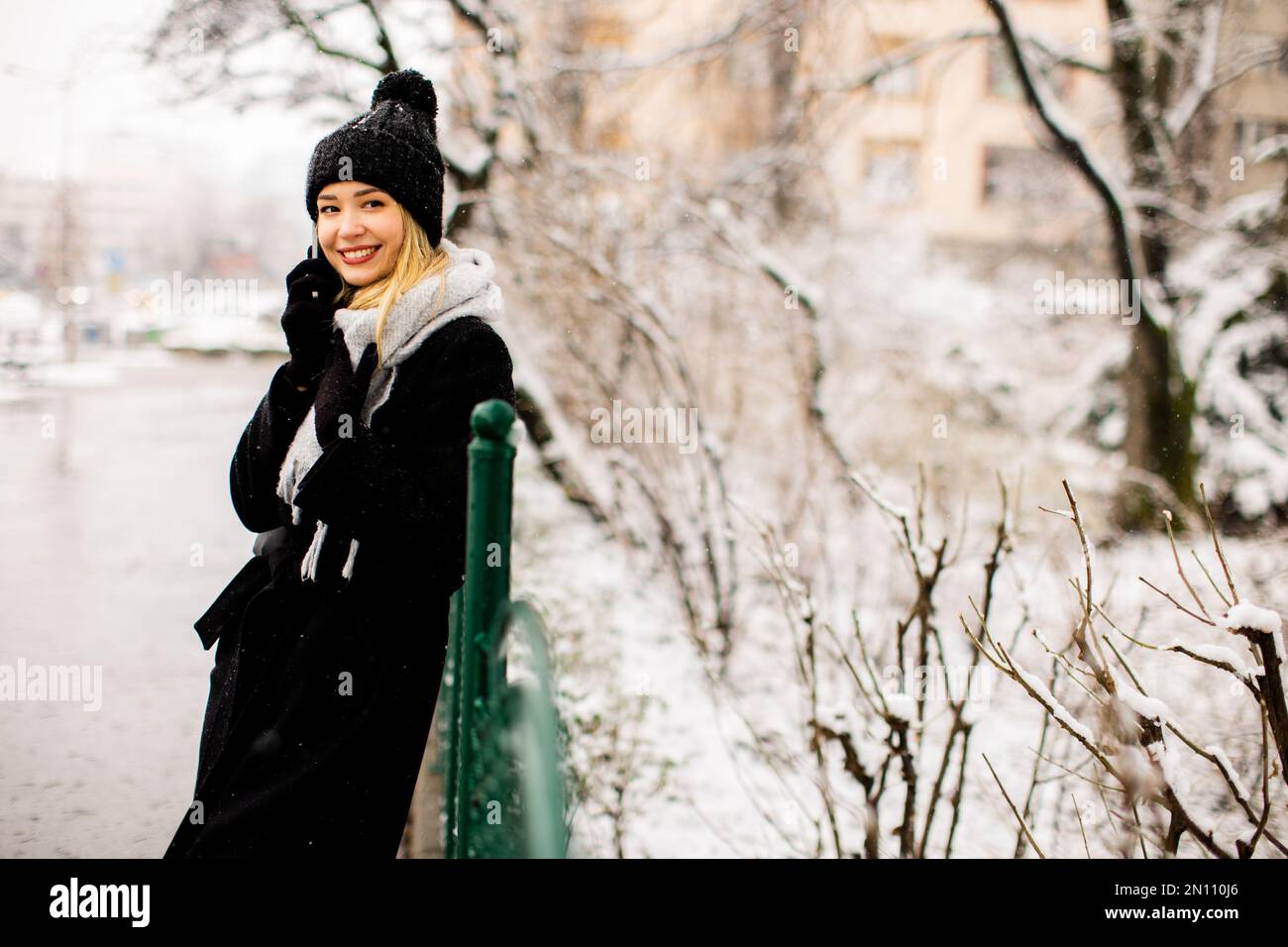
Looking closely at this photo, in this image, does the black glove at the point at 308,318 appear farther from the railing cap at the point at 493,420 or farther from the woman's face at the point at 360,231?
the railing cap at the point at 493,420

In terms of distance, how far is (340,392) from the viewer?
1642mm

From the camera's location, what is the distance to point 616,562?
18.8 ft

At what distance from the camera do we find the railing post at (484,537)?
1.38 m

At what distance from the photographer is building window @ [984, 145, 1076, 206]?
1220 cm

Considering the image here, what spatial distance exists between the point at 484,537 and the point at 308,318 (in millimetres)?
613

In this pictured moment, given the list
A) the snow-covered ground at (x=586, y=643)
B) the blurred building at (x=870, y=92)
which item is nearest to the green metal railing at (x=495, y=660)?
the snow-covered ground at (x=586, y=643)

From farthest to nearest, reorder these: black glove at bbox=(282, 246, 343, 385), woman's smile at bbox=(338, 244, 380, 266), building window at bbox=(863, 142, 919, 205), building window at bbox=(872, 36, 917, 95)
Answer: building window at bbox=(863, 142, 919, 205) < building window at bbox=(872, 36, 917, 95) < woman's smile at bbox=(338, 244, 380, 266) < black glove at bbox=(282, 246, 343, 385)

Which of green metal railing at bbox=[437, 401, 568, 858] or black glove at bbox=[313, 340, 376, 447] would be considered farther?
black glove at bbox=[313, 340, 376, 447]

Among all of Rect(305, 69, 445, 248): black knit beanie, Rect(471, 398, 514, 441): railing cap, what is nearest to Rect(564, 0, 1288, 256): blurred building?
Rect(305, 69, 445, 248): black knit beanie

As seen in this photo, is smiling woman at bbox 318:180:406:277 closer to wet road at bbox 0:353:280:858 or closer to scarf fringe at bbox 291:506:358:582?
scarf fringe at bbox 291:506:358:582

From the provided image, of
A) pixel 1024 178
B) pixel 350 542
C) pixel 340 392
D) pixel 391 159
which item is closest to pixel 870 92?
pixel 391 159

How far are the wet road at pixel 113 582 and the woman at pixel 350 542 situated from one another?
4.61 feet
